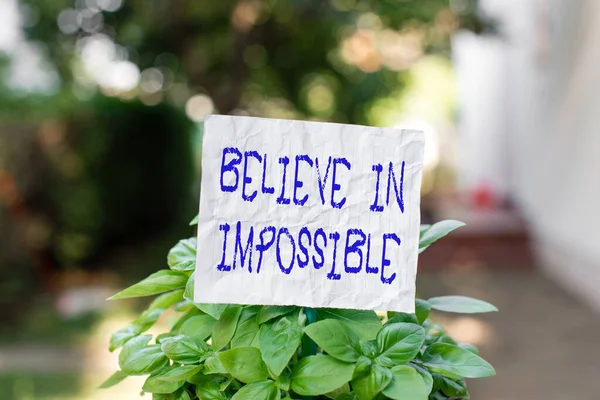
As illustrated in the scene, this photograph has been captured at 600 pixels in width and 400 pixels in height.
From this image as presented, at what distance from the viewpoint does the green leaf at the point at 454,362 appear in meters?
1.13

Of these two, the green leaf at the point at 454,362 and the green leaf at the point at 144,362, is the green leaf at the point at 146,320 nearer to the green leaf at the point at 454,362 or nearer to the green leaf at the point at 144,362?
the green leaf at the point at 144,362

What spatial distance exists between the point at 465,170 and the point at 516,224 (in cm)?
524

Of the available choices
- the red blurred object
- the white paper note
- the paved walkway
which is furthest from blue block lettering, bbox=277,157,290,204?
the red blurred object

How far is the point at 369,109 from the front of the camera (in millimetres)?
7562

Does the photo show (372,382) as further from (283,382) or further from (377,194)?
(377,194)

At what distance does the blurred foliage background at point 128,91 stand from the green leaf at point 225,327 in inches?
154

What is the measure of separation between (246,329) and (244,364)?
0.10 m

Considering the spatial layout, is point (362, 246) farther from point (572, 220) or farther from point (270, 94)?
point (270, 94)

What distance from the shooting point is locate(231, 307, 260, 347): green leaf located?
1209mm

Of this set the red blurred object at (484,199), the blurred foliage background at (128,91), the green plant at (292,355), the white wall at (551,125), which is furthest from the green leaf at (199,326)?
the red blurred object at (484,199)

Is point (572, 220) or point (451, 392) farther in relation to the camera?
point (572, 220)

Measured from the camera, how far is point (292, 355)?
1.15 meters

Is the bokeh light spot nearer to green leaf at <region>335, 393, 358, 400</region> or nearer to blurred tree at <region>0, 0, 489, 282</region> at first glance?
blurred tree at <region>0, 0, 489, 282</region>

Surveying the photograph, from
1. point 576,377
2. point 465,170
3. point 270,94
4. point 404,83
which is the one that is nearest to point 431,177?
point 465,170
